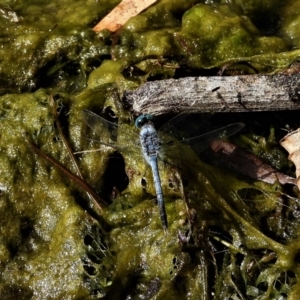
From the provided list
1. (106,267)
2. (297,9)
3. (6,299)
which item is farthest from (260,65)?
(6,299)

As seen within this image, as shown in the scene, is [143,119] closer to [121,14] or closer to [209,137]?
[209,137]

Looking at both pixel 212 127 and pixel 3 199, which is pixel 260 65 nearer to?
pixel 212 127

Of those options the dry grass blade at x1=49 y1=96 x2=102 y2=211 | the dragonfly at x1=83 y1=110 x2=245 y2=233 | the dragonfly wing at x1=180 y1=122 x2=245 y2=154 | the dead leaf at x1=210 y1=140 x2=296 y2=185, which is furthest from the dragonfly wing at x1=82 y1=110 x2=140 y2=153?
the dead leaf at x1=210 y1=140 x2=296 y2=185

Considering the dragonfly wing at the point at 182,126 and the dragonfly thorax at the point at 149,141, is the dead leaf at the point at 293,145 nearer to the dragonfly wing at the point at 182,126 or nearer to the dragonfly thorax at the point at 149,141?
the dragonfly wing at the point at 182,126

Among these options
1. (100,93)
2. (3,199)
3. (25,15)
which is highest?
(25,15)

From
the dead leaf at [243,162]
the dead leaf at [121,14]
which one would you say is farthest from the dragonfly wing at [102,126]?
the dead leaf at [121,14]

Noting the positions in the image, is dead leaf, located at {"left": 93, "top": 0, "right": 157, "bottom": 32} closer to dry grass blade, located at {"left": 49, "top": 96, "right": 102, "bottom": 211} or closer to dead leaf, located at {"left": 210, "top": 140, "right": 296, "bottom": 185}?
dry grass blade, located at {"left": 49, "top": 96, "right": 102, "bottom": 211}

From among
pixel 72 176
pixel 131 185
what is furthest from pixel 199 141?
pixel 72 176
